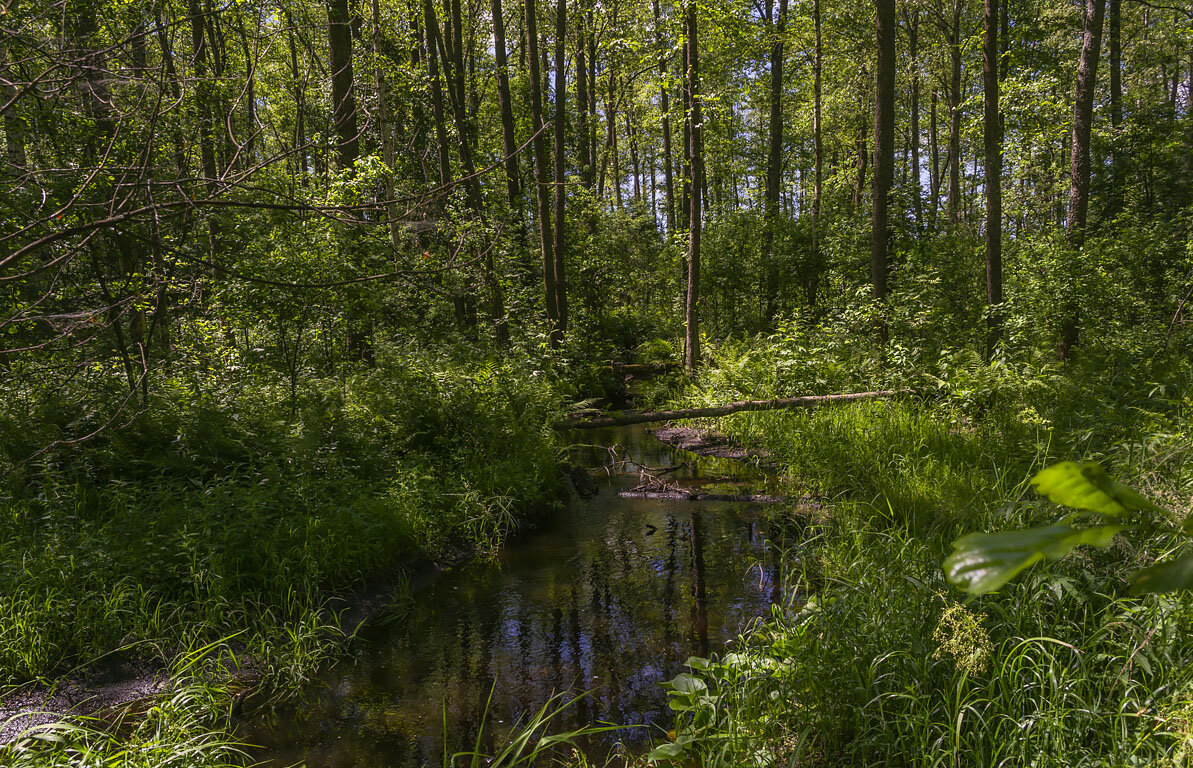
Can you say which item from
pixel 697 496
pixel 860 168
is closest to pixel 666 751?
pixel 697 496

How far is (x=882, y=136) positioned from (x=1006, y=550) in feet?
39.4

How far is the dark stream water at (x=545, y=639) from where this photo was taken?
422 centimetres

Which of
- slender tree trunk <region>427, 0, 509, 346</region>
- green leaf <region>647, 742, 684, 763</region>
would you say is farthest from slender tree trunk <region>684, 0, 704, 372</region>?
green leaf <region>647, 742, 684, 763</region>

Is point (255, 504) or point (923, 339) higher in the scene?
point (923, 339)

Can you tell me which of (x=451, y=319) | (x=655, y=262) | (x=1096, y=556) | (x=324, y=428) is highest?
(x=655, y=262)

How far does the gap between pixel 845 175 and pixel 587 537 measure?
19.2 m

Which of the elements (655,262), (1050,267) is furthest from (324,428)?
(655,262)

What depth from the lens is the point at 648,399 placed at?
46.3 ft

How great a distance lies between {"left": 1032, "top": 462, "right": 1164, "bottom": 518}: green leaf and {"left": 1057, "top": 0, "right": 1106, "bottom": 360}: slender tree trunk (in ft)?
39.5

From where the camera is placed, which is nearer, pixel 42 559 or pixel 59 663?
pixel 59 663

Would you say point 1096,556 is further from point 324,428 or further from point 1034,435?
point 324,428

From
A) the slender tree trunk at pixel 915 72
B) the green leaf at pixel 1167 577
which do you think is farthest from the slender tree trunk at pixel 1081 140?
the green leaf at pixel 1167 577

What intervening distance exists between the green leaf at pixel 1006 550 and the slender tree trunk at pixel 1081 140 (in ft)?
39.5

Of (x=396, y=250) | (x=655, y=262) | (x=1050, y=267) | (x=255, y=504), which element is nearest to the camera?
(x=255, y=504)
